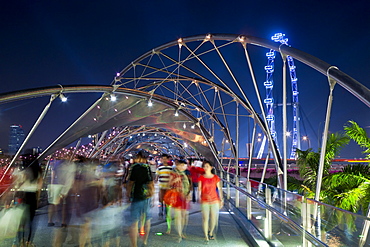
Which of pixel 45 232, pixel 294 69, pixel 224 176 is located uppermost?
pixel 294 69

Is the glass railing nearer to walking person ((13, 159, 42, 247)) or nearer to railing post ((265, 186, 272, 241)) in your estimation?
railing post ((265, 186, 272, 241))

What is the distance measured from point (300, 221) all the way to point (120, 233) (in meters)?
4.59

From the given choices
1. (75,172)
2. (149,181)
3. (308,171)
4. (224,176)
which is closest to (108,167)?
(75,172)

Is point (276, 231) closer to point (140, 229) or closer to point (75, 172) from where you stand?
point (140, 229)

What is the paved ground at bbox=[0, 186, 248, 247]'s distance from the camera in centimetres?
754

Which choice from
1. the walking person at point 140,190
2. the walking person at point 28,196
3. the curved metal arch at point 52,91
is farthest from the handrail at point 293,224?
the curved metal arch at point 52,91

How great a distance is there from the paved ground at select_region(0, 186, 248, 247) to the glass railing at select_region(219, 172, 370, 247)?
2.51 ft

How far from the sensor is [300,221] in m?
5.60

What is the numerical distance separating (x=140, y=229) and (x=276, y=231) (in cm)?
346

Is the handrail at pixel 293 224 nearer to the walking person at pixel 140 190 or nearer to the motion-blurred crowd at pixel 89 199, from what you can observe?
the motion-blurred crowd at pixel 89 199

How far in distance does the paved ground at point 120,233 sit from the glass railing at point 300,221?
76 cm

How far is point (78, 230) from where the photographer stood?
862 cm

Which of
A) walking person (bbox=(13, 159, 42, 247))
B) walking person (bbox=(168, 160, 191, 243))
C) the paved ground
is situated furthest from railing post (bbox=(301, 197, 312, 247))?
walking person (bbox=(13, 159, 42, 247))

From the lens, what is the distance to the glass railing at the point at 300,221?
12.7 feet
